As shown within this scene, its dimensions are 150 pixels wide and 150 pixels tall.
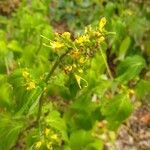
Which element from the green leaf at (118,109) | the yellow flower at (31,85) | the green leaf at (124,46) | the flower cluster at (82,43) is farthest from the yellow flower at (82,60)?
the green leaf at (124,46)

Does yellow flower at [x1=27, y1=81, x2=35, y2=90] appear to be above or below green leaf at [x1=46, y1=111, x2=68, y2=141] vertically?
above

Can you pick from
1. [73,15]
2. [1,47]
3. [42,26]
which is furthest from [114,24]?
[73,15]

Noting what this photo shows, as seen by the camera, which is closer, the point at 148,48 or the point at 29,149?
the point at 29,149

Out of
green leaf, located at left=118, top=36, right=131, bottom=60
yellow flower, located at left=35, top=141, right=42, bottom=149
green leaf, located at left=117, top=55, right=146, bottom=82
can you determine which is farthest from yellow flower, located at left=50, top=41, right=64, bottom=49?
green leaf, located at left=118, top=36, right=131, bottom=60

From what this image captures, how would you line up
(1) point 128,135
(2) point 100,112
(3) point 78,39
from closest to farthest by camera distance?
1. (3) point 78,39
2. (2) point 100,112
3. (1) point 128,135

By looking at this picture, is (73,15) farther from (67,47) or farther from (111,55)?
(67,47)

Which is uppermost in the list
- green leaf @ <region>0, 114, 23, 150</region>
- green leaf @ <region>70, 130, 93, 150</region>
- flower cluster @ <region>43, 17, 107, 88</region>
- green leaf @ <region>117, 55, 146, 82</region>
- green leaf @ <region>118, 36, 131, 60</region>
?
flower cluster @ <region>43, 17, 107, 88</region>

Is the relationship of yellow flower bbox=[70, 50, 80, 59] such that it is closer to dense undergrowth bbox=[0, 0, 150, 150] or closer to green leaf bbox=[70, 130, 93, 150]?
dense undergrowth bbox=[0, 0, 150, 150]

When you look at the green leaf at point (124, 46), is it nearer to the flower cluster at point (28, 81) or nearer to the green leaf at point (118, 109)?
the green leaf at point (118, 109)
